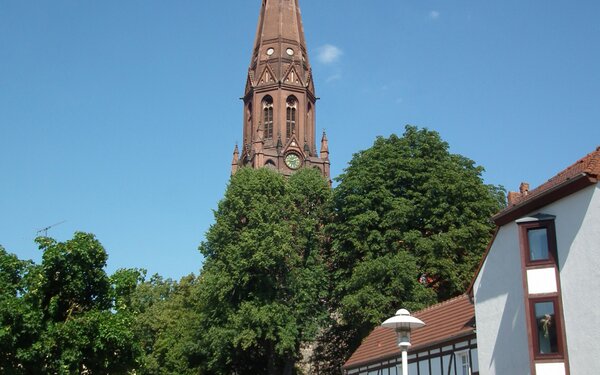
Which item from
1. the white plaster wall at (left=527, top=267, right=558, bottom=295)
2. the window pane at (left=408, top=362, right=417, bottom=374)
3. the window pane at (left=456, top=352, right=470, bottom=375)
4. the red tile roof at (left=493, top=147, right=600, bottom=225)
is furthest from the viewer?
the window pane at (left=408, top=362, right=417, bottom=374)

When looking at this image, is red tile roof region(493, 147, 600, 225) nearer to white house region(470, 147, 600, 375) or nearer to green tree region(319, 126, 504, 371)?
white house region(470, 147, 600, 375)

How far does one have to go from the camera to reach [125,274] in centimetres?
2845

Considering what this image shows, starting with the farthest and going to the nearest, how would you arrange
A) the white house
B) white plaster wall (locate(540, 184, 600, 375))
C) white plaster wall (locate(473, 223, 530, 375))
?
1. white plaster wall (locate(473, 223, 530, 375))
2. the white house
3. white plaster wall (locate(540, 184, 600, 375))

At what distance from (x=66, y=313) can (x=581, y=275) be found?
1698cm

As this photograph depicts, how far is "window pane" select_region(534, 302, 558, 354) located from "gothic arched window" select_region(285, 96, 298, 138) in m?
65.0

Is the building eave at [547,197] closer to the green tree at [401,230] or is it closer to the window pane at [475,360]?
the window pane at [475,360]

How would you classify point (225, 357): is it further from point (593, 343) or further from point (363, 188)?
point (593, 343)

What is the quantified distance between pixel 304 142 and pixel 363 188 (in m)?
43.4

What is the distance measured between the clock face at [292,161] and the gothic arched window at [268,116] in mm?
3641

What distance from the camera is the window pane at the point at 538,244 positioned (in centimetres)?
2093

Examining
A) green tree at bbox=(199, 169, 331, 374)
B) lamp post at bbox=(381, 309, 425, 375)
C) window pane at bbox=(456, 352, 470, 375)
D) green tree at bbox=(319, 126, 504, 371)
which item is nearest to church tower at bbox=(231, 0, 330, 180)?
green tree at bbox=(199, 169, 331, 374)

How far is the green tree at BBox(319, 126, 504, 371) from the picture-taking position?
3678 centimetres

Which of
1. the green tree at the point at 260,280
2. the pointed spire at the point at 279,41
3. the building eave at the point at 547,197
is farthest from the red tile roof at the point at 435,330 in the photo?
the pointed spire at the point at 279,41

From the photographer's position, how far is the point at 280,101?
3364 inches
